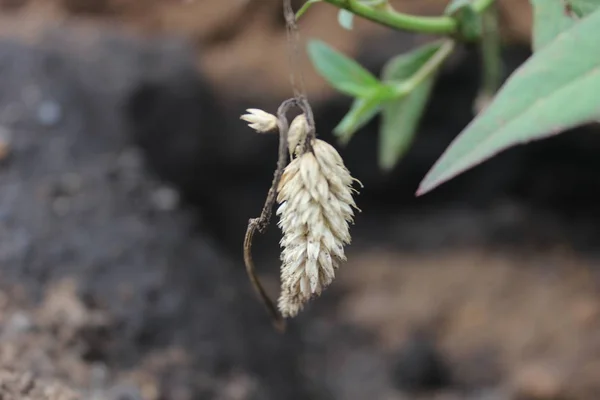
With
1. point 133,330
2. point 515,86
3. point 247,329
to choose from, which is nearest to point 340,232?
point 515,86

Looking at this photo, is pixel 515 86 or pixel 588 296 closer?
pixel 515 86

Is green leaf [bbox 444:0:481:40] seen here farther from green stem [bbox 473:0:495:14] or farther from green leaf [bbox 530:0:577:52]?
green leaf [bbox 530:0:577:52]

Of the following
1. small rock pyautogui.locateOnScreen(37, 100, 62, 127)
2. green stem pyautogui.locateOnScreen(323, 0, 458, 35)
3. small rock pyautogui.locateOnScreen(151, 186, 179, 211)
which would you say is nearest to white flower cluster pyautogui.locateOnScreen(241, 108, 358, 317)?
green stem pyautogui.locateOnScreen(323, 0, 458, 35)

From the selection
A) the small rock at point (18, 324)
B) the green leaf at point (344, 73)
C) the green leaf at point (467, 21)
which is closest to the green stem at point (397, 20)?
the green leaf at point (467, 21)

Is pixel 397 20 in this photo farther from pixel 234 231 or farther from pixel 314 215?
pixel 234 231

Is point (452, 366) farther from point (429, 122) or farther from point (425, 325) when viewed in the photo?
point (429, 122)

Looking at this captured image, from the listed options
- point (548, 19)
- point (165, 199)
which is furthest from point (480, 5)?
point (165, 199)
